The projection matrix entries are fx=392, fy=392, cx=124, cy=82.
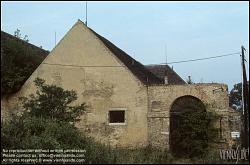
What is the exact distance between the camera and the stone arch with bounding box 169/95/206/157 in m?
22.0

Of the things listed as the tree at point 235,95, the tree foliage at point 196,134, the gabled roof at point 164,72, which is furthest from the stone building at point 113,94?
the tree at point 235,95

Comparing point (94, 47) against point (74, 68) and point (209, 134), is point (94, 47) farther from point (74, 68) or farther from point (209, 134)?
point (209, 134)

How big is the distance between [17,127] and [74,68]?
34.1ft

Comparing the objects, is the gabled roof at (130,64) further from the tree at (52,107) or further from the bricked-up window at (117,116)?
the tree at (52,107)

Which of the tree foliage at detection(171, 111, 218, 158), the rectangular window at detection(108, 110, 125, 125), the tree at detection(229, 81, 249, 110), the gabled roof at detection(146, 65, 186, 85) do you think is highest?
the gabled roof at detection(146, 65, 186, 85)

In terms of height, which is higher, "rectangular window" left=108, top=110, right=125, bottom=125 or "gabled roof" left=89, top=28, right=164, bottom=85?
"gabled roof" left=89, top=28, right=164, bottom=85

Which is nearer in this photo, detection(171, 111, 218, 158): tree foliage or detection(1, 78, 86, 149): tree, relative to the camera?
detection(1, 78, 86, 149): tree

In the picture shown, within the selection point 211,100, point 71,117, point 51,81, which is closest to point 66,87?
point 51,81

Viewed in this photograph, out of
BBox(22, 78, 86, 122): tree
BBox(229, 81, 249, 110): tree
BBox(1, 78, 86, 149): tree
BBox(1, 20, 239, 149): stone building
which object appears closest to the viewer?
BBox(1, 78, 86, 149): tree

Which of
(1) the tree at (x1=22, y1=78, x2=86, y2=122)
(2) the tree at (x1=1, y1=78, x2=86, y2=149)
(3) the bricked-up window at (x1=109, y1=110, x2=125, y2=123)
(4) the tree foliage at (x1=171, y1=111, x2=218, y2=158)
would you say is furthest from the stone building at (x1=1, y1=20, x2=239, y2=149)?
(1) the tree at (x1=22, y1=78, x2=86, y2=122)

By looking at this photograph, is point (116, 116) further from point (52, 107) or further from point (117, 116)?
point (52, 107)

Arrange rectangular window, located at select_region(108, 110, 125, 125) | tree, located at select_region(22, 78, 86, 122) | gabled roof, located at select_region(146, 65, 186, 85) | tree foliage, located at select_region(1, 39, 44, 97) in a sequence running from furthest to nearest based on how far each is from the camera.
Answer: gabled roof, located at select_region(146, 65, 186, 85) → tree foliage, located at select_region(1, 39, 44, 97) → rectangular window, located at select_region(108, 110, 125, 125) → tree, located at select_region(22, 78, 86, 122)

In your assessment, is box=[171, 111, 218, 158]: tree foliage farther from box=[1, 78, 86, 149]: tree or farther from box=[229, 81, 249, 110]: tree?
box=[229, 81, 249, 110]: tree

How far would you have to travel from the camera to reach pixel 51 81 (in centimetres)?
2461
